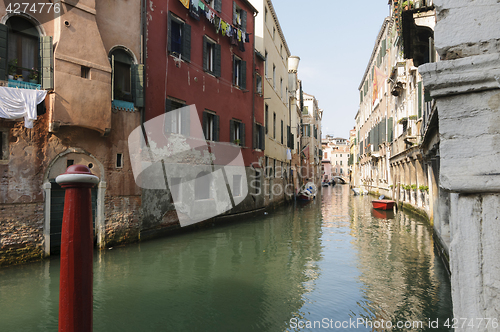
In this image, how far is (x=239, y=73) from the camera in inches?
650

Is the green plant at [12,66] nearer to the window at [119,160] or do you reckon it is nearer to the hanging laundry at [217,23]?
the window at [119,160]

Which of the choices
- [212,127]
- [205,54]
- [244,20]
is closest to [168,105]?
[212,127]

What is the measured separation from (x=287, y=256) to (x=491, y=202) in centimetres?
769

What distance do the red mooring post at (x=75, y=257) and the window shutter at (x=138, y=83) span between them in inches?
A: 333

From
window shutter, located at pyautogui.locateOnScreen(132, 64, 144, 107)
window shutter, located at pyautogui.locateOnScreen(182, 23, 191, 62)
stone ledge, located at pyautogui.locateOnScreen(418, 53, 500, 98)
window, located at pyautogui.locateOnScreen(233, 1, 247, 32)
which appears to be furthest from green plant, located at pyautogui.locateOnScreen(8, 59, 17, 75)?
window, located at pyautogui.locateOnScreen(233, 1, 247, 32)

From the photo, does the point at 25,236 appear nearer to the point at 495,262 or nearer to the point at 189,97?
the point at 189,97

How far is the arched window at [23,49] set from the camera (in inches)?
303

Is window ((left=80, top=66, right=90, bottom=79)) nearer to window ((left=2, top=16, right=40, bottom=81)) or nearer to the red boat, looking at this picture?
window ((left=2, top=16, right=40, bottom=81))

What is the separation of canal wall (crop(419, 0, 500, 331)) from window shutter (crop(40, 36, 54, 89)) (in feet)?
27.0

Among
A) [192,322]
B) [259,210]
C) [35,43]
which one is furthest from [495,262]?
[259,210]

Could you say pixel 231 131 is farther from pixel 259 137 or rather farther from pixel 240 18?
pixel 240 18

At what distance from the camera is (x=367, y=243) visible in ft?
35.8

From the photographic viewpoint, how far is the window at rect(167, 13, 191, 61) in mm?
11945

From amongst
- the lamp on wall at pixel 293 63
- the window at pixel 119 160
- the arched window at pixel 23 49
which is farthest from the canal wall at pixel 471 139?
the lamp on wall at pixel 293 63
